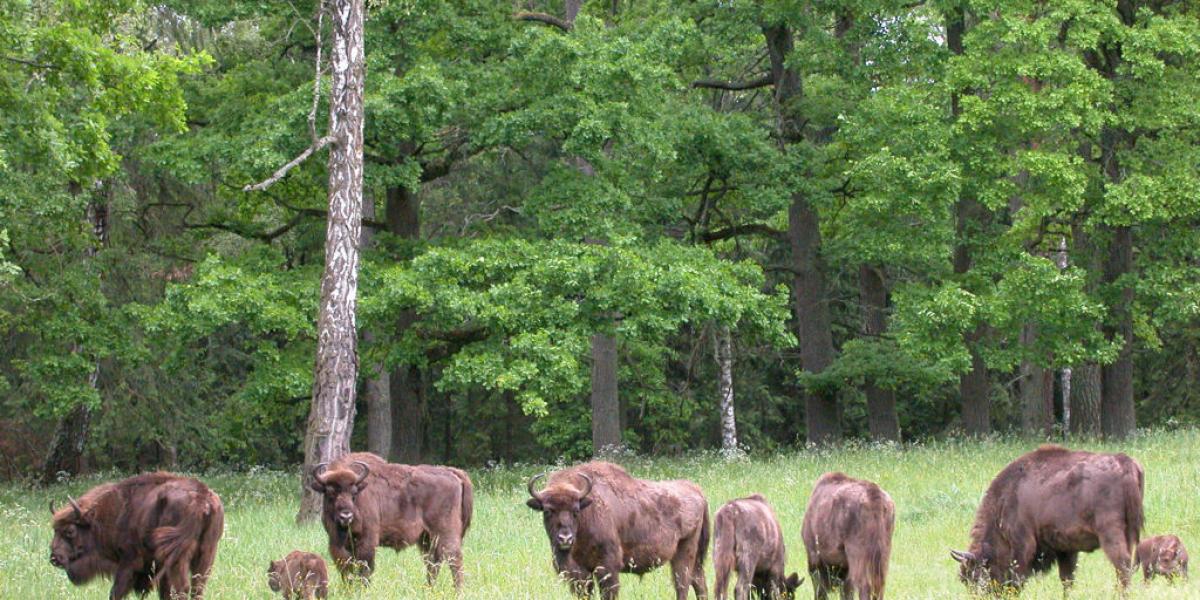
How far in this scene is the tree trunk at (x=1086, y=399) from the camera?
2705cm

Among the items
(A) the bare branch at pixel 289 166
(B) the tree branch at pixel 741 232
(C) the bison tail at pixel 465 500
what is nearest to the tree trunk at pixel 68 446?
(A) the bare branch at pixel 289 166

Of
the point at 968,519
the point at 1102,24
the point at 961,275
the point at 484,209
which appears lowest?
the point at 968,519

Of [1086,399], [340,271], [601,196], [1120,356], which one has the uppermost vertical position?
[601,196]

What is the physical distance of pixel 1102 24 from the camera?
2464 cm

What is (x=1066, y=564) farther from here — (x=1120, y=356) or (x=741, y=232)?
(x=741, y=232)

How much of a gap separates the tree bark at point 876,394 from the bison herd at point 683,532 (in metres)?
16.4

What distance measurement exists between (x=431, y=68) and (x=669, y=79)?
15.8ft

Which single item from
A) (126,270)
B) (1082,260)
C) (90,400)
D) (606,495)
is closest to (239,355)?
(126,270)

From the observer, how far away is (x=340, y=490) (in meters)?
12.9

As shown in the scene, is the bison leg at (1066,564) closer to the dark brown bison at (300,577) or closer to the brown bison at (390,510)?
the brown bison at (390,510)

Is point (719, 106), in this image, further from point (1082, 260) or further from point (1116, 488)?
point (1116, 488)

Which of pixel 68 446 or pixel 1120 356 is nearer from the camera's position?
pixel 1120 356

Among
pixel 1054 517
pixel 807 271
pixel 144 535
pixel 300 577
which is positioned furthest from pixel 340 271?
pixel 807 271

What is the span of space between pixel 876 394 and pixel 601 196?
997 cm
